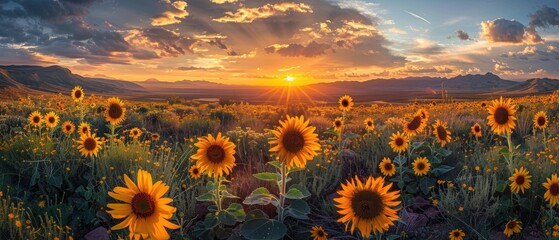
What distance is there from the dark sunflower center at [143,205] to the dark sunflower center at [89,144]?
363cm

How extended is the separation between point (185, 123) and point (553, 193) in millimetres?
9454

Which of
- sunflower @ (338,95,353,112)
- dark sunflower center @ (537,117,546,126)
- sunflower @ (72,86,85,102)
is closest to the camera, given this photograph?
dark sunflower center @ (537,117,546,126)

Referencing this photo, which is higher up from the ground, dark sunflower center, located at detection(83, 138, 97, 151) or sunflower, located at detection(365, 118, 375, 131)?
→ sunflower, located at detection(365, 118, 375, 131)

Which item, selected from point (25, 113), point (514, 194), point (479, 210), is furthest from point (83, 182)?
point (25, 113)

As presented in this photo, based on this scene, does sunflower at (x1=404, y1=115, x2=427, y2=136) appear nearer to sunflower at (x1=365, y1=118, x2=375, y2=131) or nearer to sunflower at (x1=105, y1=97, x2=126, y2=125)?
sunflower at (x1=365, y1=118, x2=375, y2=131)

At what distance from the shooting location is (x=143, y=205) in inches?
110

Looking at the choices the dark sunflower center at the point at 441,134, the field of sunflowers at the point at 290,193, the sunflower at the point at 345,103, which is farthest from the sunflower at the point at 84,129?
the dark sunflower center at the point at 441,134

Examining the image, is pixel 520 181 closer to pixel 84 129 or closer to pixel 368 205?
pixel 368 205

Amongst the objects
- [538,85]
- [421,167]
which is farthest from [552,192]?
[538,85]

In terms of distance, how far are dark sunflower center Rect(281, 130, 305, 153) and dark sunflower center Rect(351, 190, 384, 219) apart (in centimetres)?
90

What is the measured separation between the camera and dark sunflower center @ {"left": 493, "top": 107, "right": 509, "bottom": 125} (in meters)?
5.75

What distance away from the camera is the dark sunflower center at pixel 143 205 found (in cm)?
279

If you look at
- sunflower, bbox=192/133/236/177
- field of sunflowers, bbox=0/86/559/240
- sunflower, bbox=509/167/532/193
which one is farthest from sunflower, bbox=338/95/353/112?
sunflower, bbox=192/133/236/177

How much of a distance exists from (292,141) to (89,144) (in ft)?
10.9
